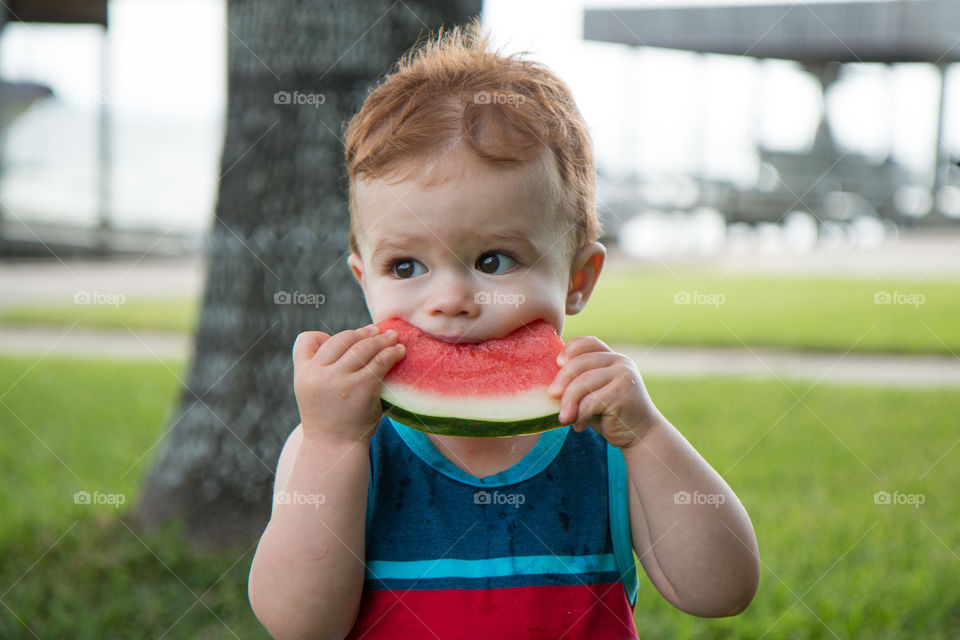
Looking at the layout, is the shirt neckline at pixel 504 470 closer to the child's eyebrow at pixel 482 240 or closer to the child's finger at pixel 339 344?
the child's finger at pixel 339 344

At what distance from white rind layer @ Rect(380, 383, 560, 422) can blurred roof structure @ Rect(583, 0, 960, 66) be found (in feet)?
66.5

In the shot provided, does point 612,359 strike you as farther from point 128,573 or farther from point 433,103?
point 128,573

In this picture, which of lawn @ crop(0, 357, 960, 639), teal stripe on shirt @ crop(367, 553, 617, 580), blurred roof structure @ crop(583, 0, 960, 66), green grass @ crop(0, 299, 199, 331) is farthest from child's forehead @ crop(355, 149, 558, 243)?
blurred roof structure @ crop(583, 0, 960, 66)

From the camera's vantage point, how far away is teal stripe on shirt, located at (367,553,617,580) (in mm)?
1677

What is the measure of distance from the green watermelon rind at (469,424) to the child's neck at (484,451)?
0.10 meters

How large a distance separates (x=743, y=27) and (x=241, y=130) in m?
21.6

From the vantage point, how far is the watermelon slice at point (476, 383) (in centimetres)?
163

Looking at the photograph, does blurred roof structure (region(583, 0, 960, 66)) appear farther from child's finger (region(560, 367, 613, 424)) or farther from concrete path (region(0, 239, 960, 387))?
child's finger (region(560, 367, 613, 424))

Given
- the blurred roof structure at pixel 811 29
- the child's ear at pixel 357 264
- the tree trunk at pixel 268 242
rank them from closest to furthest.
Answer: the child's ear at pixel 357 264
the tree trunk at pixel 268 242
the blurred roof structure at pixel 811 29

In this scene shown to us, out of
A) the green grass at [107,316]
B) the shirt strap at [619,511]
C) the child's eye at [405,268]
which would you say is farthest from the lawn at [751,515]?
the green grass at [107,316]

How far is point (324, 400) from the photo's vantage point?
1.58m

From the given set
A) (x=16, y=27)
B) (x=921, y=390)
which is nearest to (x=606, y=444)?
(x=921, y=390)

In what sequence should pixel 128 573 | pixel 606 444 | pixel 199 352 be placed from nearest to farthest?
pixel 606 444 → pixel 128 573 → pixel 199 352

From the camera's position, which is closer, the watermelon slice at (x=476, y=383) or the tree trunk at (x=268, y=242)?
the watermelon slice at (x=476, y=383)
